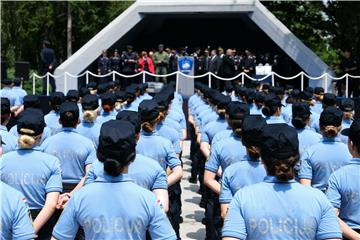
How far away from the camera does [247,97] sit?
12844 millimetres

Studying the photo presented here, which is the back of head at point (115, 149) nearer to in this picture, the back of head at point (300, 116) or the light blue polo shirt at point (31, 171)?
the light blue polo shirt at point (31, 171)

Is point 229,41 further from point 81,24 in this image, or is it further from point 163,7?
point 81,24

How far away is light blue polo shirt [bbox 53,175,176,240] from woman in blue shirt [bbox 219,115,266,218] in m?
1.47

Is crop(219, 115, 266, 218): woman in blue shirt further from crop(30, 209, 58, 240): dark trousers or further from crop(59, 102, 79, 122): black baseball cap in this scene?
crop(59, 102, 79, 122): black baseball cap

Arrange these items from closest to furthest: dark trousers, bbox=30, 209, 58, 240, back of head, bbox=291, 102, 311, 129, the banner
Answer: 1. dark trousers, bbox=30, 209, 58, 240
2. back of head, bbox=291, 102, 311, 129
3. the banner

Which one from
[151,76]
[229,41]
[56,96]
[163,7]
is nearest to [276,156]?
[56,96]

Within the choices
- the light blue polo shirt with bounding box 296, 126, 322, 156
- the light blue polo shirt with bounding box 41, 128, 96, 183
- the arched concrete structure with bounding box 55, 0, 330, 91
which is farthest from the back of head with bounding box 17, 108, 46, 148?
the arched concrete structure with bounding box 55, 0, 330, 91

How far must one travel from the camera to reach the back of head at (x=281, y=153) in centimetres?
381

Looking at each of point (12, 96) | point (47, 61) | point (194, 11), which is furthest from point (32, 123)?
point (194, 11)

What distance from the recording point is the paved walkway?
9.63 metres

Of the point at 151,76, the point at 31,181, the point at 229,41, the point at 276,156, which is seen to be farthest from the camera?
the point at 229,41

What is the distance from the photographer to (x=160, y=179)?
527 cm

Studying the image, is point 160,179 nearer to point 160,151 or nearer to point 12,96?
point 160,151

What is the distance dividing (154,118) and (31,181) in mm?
1672
